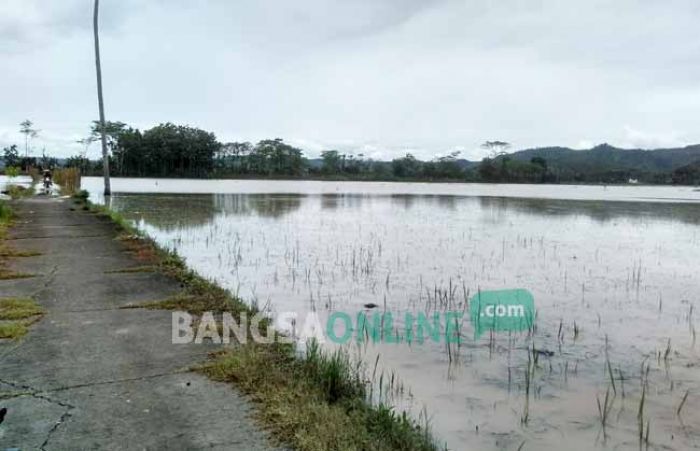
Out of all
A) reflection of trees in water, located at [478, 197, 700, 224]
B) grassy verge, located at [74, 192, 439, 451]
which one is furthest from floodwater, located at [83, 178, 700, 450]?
reflection of trees in water, located at [478, 197, 700, 224]

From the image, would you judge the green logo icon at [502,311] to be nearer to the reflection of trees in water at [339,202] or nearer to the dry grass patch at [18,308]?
the dry grass patch at [18,308]

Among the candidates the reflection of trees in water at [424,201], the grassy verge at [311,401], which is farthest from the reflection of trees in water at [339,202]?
the grassy verge at [311,401]

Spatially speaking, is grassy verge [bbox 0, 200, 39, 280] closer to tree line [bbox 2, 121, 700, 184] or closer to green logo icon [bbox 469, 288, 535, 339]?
green logo icon [bbox 469, 288, 535, 339]

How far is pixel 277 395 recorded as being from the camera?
328 centimetres

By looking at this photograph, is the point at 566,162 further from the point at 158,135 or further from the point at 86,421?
the point at 86,421

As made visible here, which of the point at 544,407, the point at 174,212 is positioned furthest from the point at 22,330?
the point at 174,212

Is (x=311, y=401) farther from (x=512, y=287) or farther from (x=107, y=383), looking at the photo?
(x=512, y=287)

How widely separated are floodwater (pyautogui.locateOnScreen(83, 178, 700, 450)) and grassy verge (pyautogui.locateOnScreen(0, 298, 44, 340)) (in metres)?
2.20

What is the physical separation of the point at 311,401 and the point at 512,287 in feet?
19.2

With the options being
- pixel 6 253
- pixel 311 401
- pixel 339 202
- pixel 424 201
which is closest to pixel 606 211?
pixel 424 201

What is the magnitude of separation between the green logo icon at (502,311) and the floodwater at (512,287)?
16 cm

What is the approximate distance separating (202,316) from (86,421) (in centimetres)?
200

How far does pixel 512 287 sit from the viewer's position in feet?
27.8

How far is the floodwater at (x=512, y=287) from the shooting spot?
3990 mm
